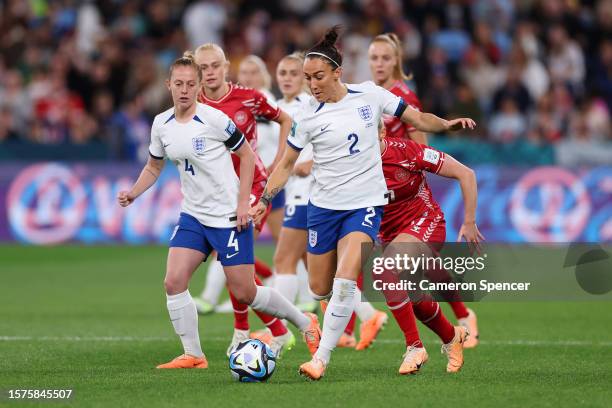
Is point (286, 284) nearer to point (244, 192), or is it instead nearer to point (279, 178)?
point (244, 192)

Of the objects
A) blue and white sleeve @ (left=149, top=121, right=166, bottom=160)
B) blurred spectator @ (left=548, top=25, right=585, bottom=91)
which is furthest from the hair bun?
blurred spectator @ (left=548, top=25, right=585, bottom=91)

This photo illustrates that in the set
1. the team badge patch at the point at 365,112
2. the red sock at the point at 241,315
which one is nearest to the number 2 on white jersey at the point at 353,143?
the team badge patch at the point at 365,112

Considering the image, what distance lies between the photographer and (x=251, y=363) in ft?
26.4

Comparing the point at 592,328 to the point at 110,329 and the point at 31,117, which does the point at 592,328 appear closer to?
the point at 110,329

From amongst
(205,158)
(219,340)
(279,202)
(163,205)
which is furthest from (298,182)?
(163,205)

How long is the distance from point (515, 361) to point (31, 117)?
13.9 metres

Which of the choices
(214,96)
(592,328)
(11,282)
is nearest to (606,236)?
(592,328)

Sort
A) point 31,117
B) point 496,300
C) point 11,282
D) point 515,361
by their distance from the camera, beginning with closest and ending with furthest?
point 515,361, point 496,300, point 11,282, point 31,117

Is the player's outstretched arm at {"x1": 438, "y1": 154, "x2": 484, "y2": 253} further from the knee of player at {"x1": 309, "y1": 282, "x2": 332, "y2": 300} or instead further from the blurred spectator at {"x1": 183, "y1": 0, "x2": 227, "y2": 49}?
the blurred spectator at {"x1": 183, "y1": 0, "x2": 227, "y2": 49}

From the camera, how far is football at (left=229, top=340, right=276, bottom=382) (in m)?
8.04

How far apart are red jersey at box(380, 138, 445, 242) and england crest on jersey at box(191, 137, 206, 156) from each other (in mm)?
1371

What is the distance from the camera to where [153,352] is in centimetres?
975

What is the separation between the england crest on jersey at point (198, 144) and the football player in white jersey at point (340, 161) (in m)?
0.59

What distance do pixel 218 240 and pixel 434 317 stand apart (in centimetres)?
168
